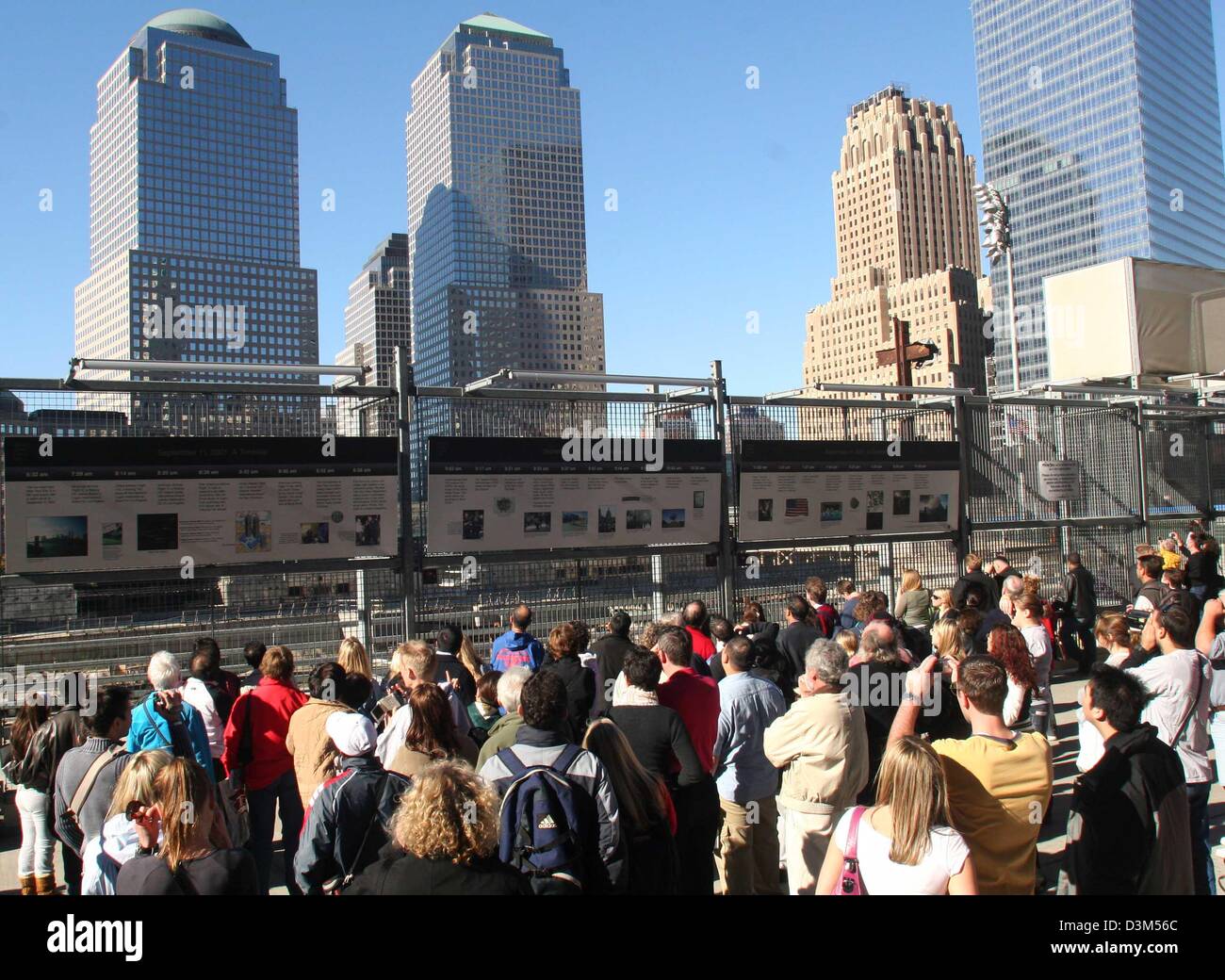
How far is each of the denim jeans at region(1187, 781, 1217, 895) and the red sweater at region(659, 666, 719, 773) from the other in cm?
237

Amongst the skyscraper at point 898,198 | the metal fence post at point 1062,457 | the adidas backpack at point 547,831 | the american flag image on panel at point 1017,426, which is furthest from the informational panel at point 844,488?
the skyscraper at point 898,198

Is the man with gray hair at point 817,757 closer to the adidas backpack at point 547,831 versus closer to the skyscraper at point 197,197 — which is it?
the adidas backpack at point 547,831

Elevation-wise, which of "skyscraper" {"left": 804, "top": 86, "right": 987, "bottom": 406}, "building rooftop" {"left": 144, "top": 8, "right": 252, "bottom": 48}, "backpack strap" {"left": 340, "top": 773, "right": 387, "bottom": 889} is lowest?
"backpack strap" {"left": 340, "top": 773, "right": 387, "bottom": 889}

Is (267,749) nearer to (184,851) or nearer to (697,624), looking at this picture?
(184,851)

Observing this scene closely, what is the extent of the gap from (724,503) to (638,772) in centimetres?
737

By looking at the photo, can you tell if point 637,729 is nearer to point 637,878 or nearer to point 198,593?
point 637,878

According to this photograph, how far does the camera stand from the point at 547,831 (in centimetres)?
377

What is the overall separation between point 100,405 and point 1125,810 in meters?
8.39

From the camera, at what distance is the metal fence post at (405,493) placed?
31.8 feet

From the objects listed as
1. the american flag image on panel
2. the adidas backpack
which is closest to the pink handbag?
the adidas backpack

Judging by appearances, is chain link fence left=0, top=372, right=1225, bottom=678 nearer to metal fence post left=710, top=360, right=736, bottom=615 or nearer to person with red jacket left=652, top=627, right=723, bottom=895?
metal fence post left=710, top=360, right=736, bottom=615

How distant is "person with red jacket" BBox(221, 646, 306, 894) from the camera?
19.3 ft
